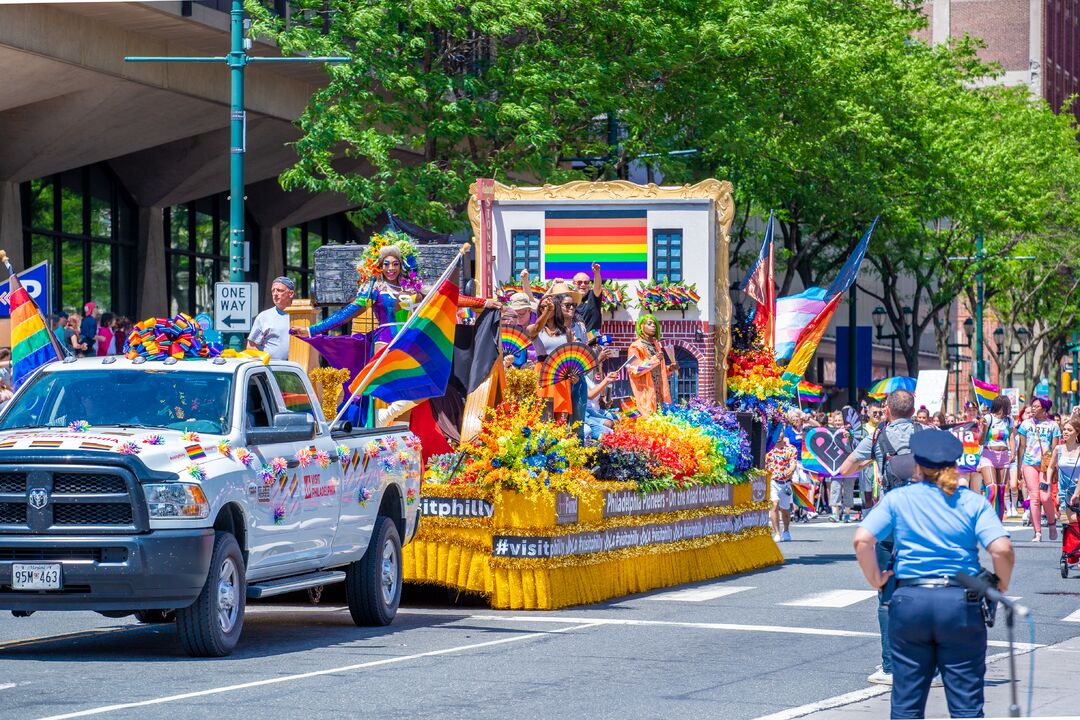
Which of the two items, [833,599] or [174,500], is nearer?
[174,500]

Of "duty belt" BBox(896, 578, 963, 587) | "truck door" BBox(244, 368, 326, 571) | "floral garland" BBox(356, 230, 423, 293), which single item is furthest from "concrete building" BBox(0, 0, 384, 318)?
"duty belt" BBox(896, 578, 963, 587)

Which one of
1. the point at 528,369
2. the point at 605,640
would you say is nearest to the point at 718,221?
the point at 528,369

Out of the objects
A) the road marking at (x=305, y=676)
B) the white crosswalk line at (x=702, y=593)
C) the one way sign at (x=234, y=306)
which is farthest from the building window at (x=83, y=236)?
the road marking at (x=305, y=676)

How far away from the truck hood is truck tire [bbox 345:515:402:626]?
2294mm

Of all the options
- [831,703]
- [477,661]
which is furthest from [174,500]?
[831,703]

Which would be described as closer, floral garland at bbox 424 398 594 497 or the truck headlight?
the truck headlight

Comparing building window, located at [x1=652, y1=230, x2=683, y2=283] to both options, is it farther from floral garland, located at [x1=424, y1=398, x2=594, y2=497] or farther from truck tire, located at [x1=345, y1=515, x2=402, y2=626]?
truck tire, located at [x1=345, y1=515, x2=402, y2=626]

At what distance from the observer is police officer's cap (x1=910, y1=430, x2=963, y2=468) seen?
8.03 m

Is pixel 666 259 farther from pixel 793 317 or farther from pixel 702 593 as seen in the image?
pixel 702 593

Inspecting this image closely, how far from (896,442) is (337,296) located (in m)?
7.80

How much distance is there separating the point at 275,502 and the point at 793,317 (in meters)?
12.8

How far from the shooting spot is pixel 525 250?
2202 cm

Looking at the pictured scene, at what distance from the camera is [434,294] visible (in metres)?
15.3

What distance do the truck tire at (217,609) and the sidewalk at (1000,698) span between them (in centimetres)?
367
